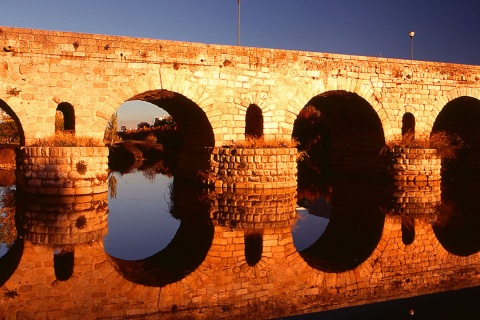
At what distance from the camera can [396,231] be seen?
8.41 metres

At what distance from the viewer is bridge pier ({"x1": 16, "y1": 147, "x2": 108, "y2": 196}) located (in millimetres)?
10469

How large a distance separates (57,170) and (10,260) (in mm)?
4405

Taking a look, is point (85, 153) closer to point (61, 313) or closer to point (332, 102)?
point (61, 313)

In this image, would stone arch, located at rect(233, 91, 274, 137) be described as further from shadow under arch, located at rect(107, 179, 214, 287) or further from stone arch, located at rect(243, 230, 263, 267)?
stone arch, located at rect(243, 230, 263, 267)

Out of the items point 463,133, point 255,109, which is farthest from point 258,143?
point 463,133

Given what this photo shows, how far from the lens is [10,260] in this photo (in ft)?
20.8

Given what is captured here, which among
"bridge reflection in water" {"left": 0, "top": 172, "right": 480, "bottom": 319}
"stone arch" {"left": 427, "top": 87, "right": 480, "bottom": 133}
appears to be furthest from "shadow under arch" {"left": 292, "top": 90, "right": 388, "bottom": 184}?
"bridge reflection in water" {"left": 0, "top": 172, "right": 480, "bottom": 319}

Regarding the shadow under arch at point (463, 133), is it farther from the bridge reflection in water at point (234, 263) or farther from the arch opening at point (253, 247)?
the arch opening at point (253, 247)

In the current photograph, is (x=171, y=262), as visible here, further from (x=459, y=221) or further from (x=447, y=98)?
(x=447, y=98)

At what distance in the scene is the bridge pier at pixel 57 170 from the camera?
10.5 m

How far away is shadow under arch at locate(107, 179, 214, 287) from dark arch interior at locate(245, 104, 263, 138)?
11.1ft

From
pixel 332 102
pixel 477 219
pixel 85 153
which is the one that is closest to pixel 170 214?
pixel 85 153

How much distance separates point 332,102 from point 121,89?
734 centimetres

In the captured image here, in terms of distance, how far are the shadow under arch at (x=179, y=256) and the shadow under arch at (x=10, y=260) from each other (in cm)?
121
